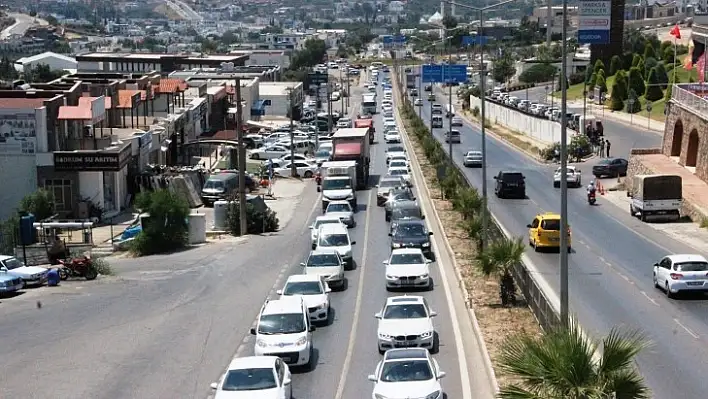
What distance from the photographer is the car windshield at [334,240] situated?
39.0 metres

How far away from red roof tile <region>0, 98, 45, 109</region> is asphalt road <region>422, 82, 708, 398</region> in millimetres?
23126

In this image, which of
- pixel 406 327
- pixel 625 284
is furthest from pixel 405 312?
pixel 625 284

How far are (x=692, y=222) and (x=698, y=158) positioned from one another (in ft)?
36.9

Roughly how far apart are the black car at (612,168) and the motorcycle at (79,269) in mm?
35968

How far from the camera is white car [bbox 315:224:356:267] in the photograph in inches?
1516

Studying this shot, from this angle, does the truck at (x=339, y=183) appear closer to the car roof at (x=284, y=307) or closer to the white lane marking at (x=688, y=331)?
the car roof at (x=284, y=307)

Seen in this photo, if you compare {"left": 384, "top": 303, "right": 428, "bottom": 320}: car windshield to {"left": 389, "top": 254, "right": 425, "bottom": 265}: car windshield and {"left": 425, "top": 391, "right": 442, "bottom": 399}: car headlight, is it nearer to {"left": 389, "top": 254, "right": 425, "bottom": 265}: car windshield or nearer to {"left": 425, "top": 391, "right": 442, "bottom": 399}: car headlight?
{"left": 425, "top": 391, "right": 442, "bottom": 399}: car headlight

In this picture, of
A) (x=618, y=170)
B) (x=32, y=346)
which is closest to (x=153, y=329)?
(x=32, y=346)

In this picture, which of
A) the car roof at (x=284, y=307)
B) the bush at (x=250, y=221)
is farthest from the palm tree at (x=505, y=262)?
the bush at (x=250, y=221)

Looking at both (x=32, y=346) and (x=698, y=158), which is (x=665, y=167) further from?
(x=32, y=346)

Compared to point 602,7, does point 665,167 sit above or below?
below

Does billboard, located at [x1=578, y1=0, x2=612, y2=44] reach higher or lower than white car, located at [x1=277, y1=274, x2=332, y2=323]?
higher

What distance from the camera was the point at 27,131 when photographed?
190ft

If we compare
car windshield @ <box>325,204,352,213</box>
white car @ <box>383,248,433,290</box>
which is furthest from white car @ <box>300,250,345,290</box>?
car windshield @ <box>325,204,352,213</box>
